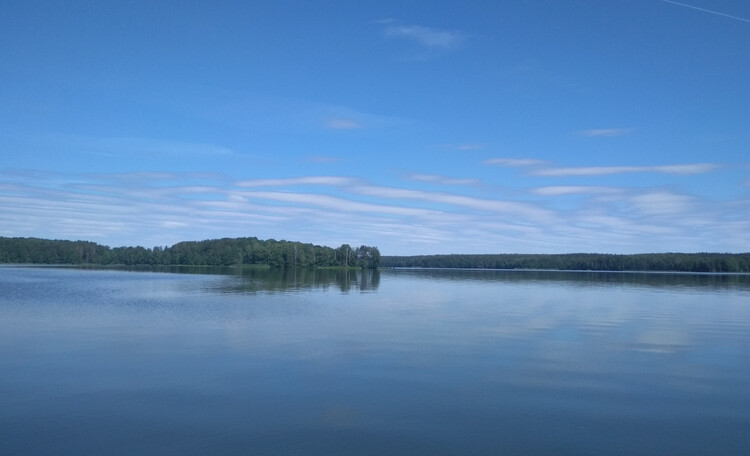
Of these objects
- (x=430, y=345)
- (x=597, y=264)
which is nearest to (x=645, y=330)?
(x=430, y=345)

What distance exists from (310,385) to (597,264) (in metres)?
119

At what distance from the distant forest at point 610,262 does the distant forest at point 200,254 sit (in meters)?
38.6

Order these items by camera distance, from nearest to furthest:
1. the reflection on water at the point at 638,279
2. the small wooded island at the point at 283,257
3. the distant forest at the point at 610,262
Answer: the reflection on water at the point at 638,279 < the distant forest at the point at 610,262 < the small wooded island at the point at 283,257

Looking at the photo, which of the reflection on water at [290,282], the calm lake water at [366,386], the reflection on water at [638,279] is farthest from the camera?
the reflection on water at [638,279]

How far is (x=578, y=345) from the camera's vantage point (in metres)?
17.8

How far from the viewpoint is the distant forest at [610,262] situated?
104144 mm

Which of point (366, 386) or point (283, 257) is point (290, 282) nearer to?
point (366, 386)

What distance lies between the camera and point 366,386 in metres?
12.1

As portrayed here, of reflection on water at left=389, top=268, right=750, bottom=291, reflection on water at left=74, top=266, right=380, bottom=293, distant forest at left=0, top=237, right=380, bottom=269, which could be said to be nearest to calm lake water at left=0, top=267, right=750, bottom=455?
reflection on water at left=74, top=266, right=380, bottom=293

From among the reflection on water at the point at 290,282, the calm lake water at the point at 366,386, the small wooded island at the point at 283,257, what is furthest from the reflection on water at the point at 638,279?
the calm lake water at the point at 366,386

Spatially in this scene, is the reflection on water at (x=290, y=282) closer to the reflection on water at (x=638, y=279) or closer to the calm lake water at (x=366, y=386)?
the reflection on water at (x=638, y=279)

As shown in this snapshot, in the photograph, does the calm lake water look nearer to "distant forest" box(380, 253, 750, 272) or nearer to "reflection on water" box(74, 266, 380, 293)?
"reflection on water" box(74, 266, 380, 293)

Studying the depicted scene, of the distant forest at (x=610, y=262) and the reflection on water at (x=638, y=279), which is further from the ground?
the distant forest at (x=610, y=262)

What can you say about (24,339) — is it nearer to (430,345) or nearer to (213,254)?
(430,345)
